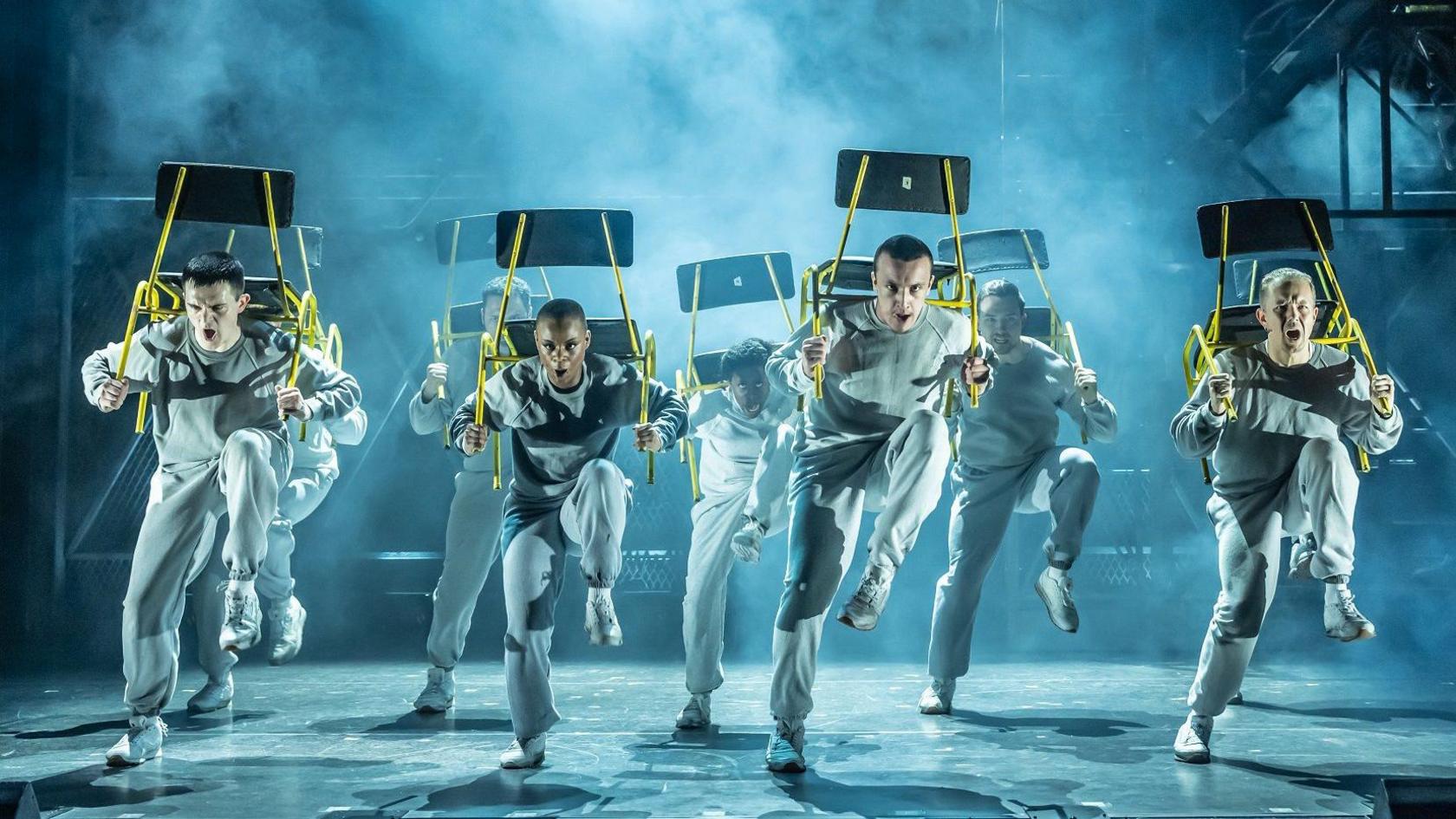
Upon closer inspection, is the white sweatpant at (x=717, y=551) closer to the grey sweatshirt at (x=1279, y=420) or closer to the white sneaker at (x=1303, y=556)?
the grey sweatshirt at (x=1279, y=420)

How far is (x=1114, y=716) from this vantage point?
16.5 ft

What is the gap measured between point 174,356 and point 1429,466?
6.94 m

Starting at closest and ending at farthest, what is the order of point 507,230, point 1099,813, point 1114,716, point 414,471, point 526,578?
point 1099,813
point 526,578
point 507,230
point 1114,716
point 414,471

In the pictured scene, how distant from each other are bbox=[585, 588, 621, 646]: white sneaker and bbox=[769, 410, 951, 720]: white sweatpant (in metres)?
0.51

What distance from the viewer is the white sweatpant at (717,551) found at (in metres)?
4.85

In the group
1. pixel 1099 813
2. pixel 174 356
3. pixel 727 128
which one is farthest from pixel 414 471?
pixel 1099 813

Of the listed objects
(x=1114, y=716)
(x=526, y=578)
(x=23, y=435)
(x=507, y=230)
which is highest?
(x=507, y=230)

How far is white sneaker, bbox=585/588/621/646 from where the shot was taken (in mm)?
3850

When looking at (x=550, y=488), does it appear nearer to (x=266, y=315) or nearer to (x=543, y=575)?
(x=543, y=575)

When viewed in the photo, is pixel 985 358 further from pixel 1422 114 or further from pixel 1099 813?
pixel 1422 114

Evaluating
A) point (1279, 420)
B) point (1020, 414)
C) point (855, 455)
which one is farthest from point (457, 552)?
point (1279, 420)

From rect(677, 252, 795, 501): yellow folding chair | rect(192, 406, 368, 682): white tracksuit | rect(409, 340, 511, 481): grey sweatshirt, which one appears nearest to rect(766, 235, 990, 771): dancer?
rect(677, 252, 795, 501): yellow folding chair

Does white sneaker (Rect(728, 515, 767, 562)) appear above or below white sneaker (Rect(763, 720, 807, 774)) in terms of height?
above

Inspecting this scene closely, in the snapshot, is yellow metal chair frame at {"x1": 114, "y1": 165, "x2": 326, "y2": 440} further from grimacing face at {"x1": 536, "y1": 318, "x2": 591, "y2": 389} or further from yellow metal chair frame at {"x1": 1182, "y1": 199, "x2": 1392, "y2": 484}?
yellow metal chair frame at {"x1": 1182, "y1": 199, "x2": 1392, "y2": 484}
